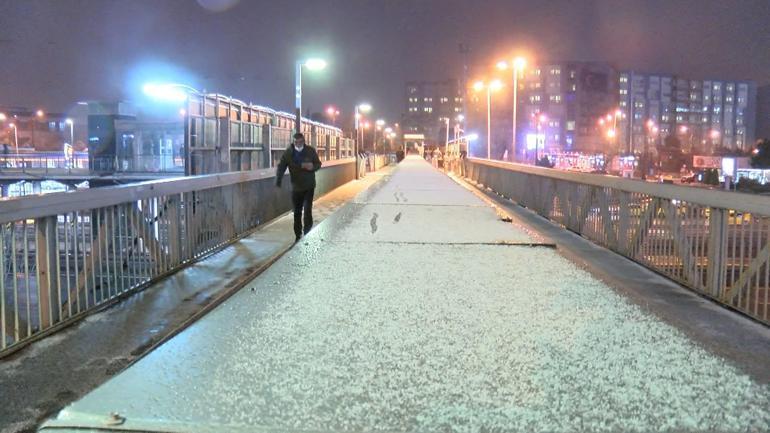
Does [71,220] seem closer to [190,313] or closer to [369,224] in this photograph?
[190,313]

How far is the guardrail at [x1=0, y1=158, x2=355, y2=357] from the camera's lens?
5.28m

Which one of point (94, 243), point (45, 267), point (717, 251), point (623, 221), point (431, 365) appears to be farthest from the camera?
point (623, 221)

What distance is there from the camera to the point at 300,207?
37.6 feet

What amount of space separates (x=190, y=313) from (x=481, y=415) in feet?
11.0

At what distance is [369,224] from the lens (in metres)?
12.3

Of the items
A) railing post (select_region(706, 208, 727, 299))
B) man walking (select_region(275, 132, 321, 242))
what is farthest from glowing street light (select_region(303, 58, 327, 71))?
railing post (select_region(706, 208, 727, 299))

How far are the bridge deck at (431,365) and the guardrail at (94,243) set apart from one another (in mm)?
1217

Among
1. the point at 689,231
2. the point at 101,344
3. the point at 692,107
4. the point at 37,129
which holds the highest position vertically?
the point at 692,107

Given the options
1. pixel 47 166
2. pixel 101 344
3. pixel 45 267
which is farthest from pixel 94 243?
pixel 47 166

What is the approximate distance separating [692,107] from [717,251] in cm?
19357

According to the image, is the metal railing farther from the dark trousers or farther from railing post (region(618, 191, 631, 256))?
railing post (region(618, 191, 631, 256))

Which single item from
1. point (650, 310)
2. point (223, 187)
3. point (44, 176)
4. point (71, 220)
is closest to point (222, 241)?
point (223, 187)

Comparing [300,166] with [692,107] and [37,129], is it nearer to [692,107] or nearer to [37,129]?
[37,129]

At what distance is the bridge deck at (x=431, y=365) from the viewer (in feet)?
12.3
